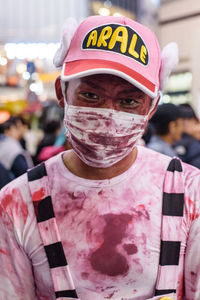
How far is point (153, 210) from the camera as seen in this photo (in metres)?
1.52

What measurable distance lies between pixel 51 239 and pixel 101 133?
0.40 m

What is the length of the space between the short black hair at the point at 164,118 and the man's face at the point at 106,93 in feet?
10.3

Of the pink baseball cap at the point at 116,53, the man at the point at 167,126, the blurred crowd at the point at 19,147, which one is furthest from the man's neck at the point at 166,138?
the pink baseball cap at the point at 116,53

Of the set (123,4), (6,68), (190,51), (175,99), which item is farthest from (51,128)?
(123,4)

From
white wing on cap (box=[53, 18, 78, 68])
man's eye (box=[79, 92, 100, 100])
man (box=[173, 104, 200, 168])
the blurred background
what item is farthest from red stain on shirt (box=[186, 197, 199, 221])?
the blurred background

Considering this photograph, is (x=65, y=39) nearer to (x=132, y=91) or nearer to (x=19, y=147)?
(x=132, y=91)

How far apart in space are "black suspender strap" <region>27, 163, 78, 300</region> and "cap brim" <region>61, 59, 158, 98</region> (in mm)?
406

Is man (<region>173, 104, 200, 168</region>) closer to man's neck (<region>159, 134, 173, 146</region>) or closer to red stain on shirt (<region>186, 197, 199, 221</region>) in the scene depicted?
man's neck (<region>159, 134, 173, 146</region>)

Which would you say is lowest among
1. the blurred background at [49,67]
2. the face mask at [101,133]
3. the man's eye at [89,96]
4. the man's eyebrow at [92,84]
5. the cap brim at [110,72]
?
the blurred background at [49,67]

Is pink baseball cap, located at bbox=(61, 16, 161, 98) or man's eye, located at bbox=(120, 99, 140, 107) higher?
pink baseball cap, located at bbox=(61, 16, 161, 98)

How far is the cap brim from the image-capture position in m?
1.37

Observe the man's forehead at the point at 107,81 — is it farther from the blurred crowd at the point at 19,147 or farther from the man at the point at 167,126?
the man at the point at 167,126

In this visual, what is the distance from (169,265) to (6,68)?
20.1m

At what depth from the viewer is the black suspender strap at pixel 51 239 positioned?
1.46 m
